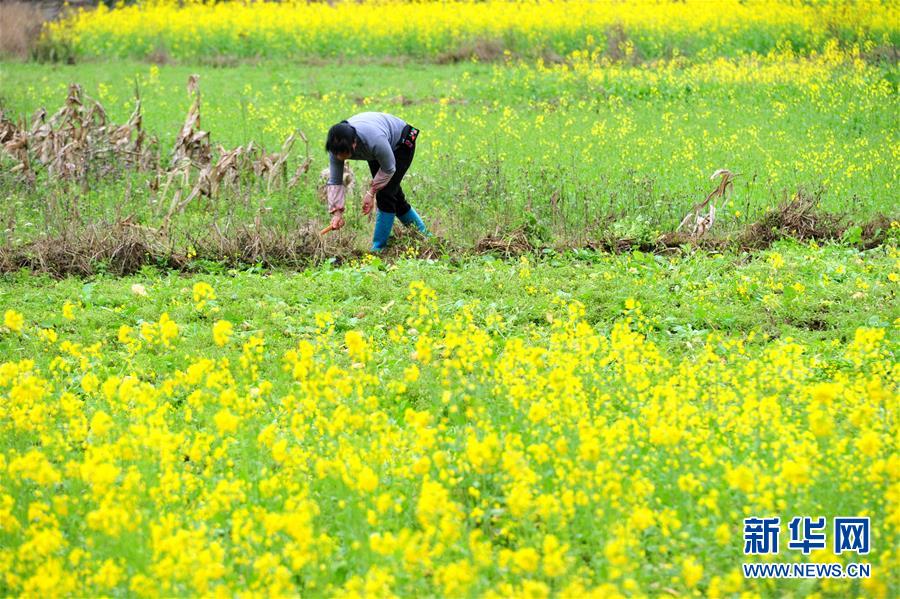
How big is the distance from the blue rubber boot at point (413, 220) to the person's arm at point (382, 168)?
0.70 m

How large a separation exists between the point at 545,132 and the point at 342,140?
5675 millimetres

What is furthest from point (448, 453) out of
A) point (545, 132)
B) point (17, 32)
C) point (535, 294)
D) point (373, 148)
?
point (17, 32)

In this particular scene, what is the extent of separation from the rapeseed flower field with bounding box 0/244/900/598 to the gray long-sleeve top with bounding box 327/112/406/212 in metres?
1.62

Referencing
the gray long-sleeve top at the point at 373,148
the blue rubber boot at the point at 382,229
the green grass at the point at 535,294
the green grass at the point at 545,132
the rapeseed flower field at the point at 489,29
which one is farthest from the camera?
the rapeseed flower field at the point at 489,29

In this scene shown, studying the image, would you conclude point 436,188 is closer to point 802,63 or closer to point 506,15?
point 802,63

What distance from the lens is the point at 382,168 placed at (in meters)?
8.47

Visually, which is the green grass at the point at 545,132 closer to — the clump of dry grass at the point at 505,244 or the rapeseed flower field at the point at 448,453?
the clump of dry grass at the point at 505,244

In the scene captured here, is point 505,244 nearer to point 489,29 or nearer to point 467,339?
point 467,339

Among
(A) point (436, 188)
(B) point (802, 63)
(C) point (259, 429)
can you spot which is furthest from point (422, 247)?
(B) point (802, 63)

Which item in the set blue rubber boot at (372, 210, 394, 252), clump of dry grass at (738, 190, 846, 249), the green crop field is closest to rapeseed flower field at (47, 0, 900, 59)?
the green crop field

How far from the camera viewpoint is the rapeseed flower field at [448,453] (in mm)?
3814

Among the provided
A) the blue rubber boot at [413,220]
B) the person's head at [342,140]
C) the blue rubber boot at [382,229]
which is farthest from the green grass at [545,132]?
the person's head at [342,140]

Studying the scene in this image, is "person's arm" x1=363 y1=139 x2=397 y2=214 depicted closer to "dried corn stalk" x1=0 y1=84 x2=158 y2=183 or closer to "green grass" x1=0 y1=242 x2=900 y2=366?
"green grass" x1=0 y1=242 x2=900 y2=366

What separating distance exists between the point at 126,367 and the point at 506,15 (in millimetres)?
16198
